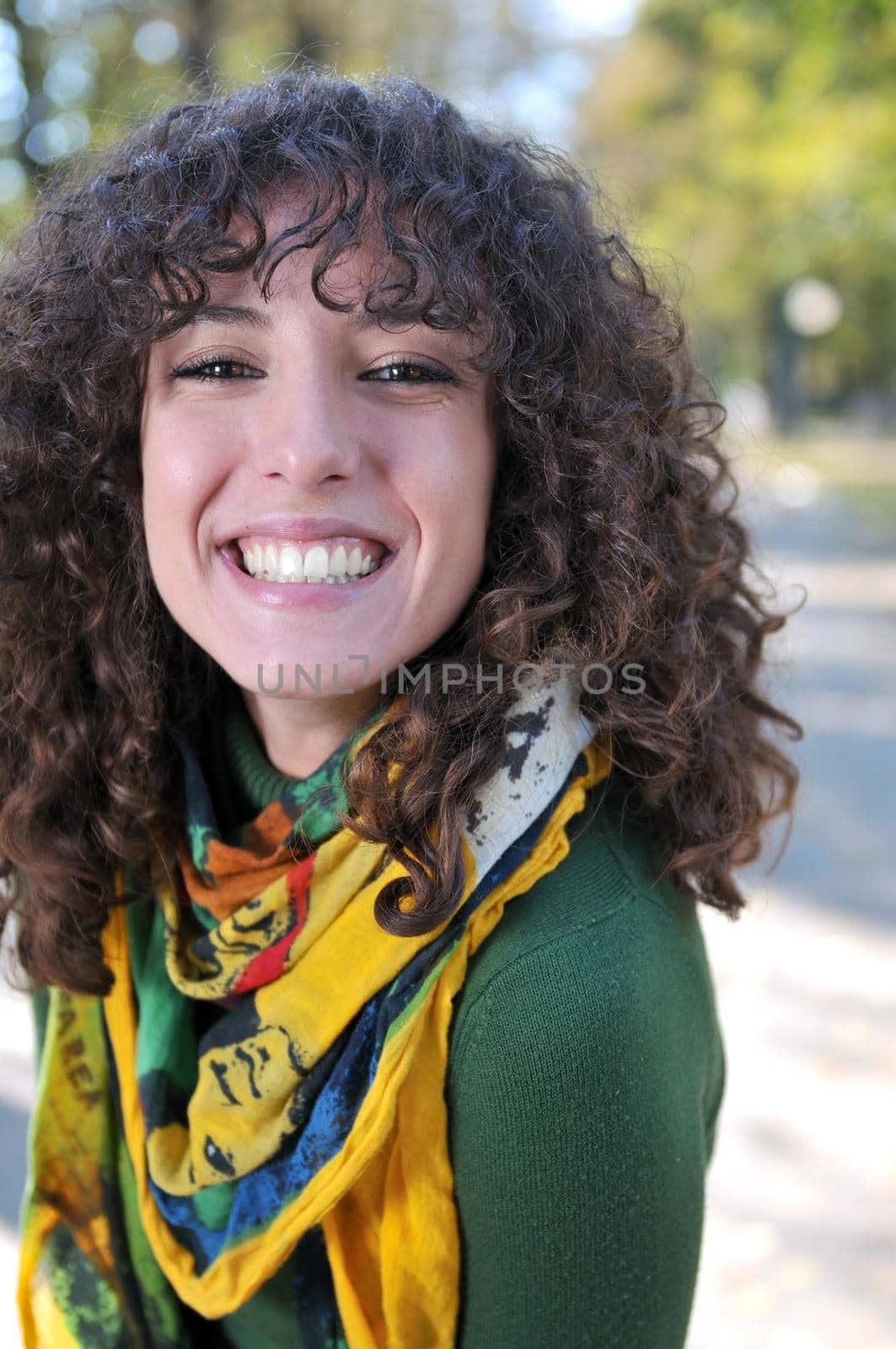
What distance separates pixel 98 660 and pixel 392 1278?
3.28 feet

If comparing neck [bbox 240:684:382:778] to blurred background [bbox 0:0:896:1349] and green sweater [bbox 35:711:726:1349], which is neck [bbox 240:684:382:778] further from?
blurred background [bbox 0:0:896:1349]

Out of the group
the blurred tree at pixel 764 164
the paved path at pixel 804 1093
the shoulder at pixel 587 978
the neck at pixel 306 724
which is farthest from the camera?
the blurred tree at pixel 764 164

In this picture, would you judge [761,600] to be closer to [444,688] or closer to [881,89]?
[444,688]

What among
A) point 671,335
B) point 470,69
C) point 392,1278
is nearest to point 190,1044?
point 392,1278

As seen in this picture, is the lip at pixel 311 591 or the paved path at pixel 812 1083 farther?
the paved path at pixel 812 1083

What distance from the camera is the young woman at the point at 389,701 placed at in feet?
4.53

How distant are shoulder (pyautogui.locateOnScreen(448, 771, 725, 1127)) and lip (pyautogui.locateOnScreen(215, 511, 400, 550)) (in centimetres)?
47

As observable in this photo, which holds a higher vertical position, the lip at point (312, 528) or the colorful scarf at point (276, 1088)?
the lip at point (312, 528)

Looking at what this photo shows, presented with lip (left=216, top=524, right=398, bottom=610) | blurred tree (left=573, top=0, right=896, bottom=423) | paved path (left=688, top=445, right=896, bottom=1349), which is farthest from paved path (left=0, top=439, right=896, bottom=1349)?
blurred tree (left=573, top=0, right=896, bottom=423)

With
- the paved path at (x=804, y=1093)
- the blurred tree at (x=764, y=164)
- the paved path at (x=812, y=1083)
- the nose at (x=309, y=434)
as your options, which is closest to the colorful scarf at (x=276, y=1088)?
the nose at (x=309, y=434)

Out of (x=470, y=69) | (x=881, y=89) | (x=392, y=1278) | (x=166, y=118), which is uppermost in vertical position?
(x=470, y=69)

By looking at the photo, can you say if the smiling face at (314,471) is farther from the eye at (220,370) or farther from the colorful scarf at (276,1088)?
the colorful scarf at (276,1088)

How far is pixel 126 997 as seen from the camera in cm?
179

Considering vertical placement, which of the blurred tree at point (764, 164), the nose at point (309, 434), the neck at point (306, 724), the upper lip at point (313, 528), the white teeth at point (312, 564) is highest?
the blurred tree at point (764, 164)
